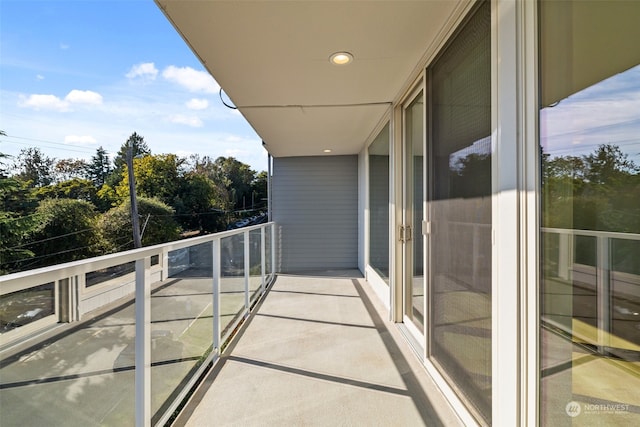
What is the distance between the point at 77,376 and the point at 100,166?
3846 cm

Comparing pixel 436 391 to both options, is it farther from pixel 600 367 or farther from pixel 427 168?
pixel 427 168

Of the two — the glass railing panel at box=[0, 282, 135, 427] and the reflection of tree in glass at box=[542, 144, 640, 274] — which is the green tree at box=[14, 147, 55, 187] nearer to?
the glass railing panel at box=[0, 282, 135, 427]

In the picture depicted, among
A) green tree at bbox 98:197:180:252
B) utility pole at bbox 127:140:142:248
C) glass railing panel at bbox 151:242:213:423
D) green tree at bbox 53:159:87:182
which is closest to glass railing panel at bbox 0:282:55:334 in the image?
glass railing panel at bbox 151:242:213:423

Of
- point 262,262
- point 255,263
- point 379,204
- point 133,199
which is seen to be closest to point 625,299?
point 379,204

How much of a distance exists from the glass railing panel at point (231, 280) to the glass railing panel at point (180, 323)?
0.99ft

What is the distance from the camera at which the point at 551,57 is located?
3.64 ft

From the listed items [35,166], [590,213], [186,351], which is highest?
[35,166]

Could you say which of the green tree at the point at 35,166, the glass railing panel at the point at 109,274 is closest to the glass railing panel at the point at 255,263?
the glass railing panel at the point at 109,274

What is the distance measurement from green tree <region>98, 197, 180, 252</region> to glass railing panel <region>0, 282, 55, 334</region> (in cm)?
1716

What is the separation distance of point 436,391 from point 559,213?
1.51 m

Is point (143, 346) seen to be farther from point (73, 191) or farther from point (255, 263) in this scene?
point (73, 191)

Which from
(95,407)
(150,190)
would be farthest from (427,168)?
(150,190)

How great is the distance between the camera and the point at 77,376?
43.6 inches

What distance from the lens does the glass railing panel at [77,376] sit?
88 cm
